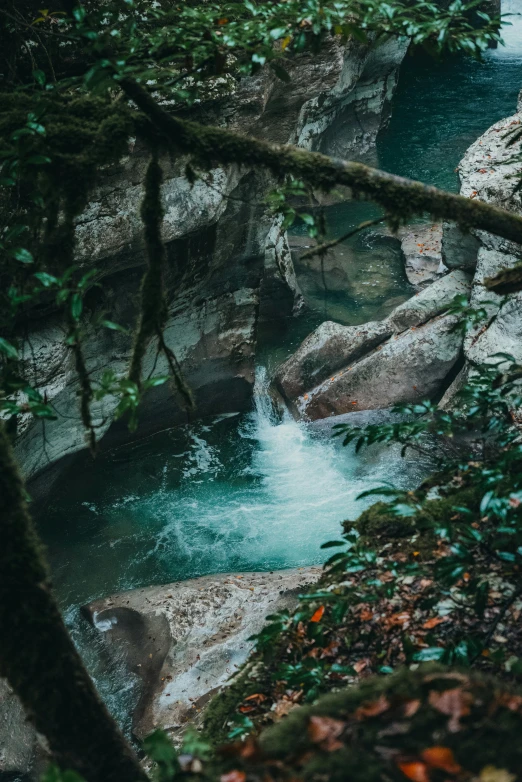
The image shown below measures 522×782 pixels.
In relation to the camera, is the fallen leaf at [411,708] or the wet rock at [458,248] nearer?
the fallen leaf at [411,708]

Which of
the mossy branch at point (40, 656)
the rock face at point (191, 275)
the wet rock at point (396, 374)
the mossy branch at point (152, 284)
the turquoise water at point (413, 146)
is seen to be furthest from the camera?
the turquoise water at point (413, 146)

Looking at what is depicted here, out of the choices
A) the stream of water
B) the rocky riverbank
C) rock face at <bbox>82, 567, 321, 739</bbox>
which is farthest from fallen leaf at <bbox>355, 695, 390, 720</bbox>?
the rocky riverbank

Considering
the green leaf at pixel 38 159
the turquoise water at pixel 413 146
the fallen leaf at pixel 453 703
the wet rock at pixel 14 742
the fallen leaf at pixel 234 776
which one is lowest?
the wet rock at pixel 14 742

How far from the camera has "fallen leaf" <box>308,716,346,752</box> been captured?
1502mm

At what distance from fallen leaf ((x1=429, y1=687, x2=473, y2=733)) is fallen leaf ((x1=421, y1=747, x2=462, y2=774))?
0.21ft

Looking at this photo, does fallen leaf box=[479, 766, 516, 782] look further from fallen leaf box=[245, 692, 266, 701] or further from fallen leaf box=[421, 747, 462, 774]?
fallen leaf box=[245, 692, 266, 701]

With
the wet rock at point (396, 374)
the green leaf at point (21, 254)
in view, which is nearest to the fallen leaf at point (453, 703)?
the green leaf at point (21, 254)

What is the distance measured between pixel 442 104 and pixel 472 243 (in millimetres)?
10840

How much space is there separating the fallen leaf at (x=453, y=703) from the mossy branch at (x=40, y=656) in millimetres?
1376

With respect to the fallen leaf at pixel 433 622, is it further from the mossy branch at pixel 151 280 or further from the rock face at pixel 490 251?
the rock face at pixel 490 251

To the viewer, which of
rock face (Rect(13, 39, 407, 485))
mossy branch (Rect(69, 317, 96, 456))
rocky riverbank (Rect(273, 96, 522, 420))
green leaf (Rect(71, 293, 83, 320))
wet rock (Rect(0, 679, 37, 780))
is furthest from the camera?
rocky riverbank (Rect(273, 96, 522, 420))

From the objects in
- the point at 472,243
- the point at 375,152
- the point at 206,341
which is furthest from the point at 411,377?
the point at 375,152

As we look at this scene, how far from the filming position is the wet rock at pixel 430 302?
31.7 feet

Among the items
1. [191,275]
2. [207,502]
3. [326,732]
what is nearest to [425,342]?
[191,275]
